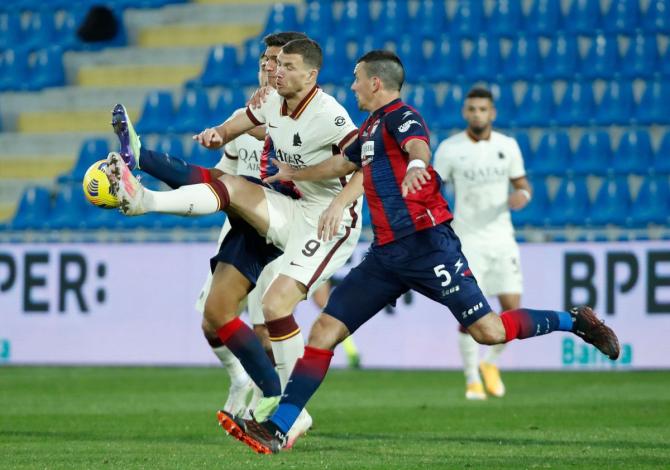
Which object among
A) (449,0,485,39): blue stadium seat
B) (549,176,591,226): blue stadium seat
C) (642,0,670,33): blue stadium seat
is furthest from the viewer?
(449,0,485,39): blue stadium seat

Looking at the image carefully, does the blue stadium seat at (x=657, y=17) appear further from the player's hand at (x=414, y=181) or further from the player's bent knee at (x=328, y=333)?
the player's hand at (x=414, y=181)

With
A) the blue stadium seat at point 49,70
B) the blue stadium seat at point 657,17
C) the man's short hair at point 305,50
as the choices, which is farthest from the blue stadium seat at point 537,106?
the man's short hair at point 305,50

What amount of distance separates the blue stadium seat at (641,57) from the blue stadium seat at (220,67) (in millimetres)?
5121

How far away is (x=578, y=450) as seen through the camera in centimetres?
732

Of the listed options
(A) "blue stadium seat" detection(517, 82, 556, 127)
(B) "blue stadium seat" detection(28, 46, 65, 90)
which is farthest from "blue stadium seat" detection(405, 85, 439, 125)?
(B) "blue stadium seat" detection(28, 46, 65, 90)

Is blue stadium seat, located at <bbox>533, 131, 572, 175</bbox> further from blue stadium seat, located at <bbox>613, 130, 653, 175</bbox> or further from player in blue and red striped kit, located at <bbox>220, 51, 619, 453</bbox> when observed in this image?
player in blue and red striped kit, located at <bbox>220, 51, 619, 453</bbox>

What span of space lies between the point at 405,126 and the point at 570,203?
8614 millimetres

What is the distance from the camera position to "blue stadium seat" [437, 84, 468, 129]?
54.3 feet

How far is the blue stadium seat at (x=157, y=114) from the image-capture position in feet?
59.7

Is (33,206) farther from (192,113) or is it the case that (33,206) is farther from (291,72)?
(291,72)

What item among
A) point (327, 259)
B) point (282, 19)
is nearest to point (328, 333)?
point (327, 259)

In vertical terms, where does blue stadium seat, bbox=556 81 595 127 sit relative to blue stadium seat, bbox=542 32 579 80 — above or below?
below

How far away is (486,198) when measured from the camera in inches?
461

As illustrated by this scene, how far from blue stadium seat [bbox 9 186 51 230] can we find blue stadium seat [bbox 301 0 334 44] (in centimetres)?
427
